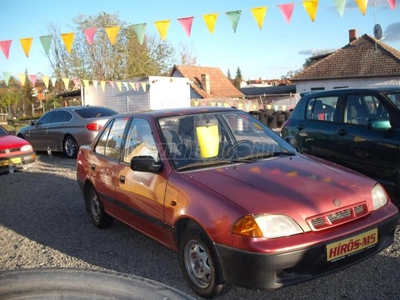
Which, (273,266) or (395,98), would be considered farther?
(395,98)

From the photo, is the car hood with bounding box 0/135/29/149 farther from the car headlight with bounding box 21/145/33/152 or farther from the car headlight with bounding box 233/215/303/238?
the car headlight with bounding box 233/215/303/238

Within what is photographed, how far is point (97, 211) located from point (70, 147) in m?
7.43

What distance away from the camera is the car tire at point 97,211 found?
16.6 feet

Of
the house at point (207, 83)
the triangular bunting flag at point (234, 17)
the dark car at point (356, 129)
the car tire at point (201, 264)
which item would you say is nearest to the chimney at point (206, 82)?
the house at point (207, 83)

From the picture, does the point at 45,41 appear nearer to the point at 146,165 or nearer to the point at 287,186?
the point at 146,165

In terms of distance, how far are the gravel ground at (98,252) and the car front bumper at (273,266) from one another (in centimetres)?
45

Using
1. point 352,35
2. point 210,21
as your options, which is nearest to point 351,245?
point 210,21

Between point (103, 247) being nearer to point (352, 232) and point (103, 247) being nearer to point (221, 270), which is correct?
point (221, 270)

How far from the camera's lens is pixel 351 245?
2930 mm

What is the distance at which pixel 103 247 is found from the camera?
4.53m

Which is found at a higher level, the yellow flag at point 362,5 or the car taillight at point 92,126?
the yellow flag at point 362,5

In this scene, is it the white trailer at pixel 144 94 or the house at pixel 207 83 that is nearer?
the white trailer at pixel 144 94

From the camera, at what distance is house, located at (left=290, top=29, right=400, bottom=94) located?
31188 millimetres

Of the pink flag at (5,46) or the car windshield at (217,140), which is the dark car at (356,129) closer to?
the car windshield at (217,140)
